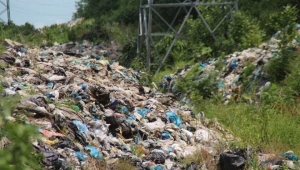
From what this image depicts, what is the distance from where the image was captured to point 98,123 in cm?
439

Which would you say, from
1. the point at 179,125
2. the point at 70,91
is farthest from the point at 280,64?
the point at 70,91

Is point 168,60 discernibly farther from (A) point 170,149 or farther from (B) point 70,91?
(A) point 170,149

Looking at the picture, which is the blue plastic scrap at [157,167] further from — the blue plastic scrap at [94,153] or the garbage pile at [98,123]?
the blue plastic scrap at [94,153]

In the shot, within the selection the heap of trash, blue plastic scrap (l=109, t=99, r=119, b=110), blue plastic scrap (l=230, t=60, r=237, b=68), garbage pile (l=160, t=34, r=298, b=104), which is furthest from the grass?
blue plastic scrap (l=230, t=60, r=237, b=68)

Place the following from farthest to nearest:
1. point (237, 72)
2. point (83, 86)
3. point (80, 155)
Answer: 1. point (237, 72)
2. point (83, 86)
3. point (80, 155)

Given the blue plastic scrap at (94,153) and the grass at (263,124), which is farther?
the grass at (263,124)

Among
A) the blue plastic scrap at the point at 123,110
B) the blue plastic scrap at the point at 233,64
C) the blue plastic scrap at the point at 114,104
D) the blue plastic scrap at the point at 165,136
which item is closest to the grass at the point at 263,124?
the blue plastic scrap at the point at 165,136

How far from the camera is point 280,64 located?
673 centimetres

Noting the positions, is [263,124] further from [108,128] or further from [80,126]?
[80,126]

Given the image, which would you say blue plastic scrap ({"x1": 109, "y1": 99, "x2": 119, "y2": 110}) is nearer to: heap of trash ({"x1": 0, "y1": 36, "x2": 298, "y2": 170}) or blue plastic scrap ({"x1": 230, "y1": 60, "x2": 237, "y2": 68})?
heap of trash ({"x1": 0, "y1": 36, "x2": 298, "y2": 170})

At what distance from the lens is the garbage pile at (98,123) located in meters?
3.62

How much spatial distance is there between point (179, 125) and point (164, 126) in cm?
30

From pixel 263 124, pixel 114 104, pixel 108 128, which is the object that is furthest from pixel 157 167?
pixel 114 104

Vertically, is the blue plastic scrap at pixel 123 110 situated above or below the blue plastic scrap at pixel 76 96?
below
